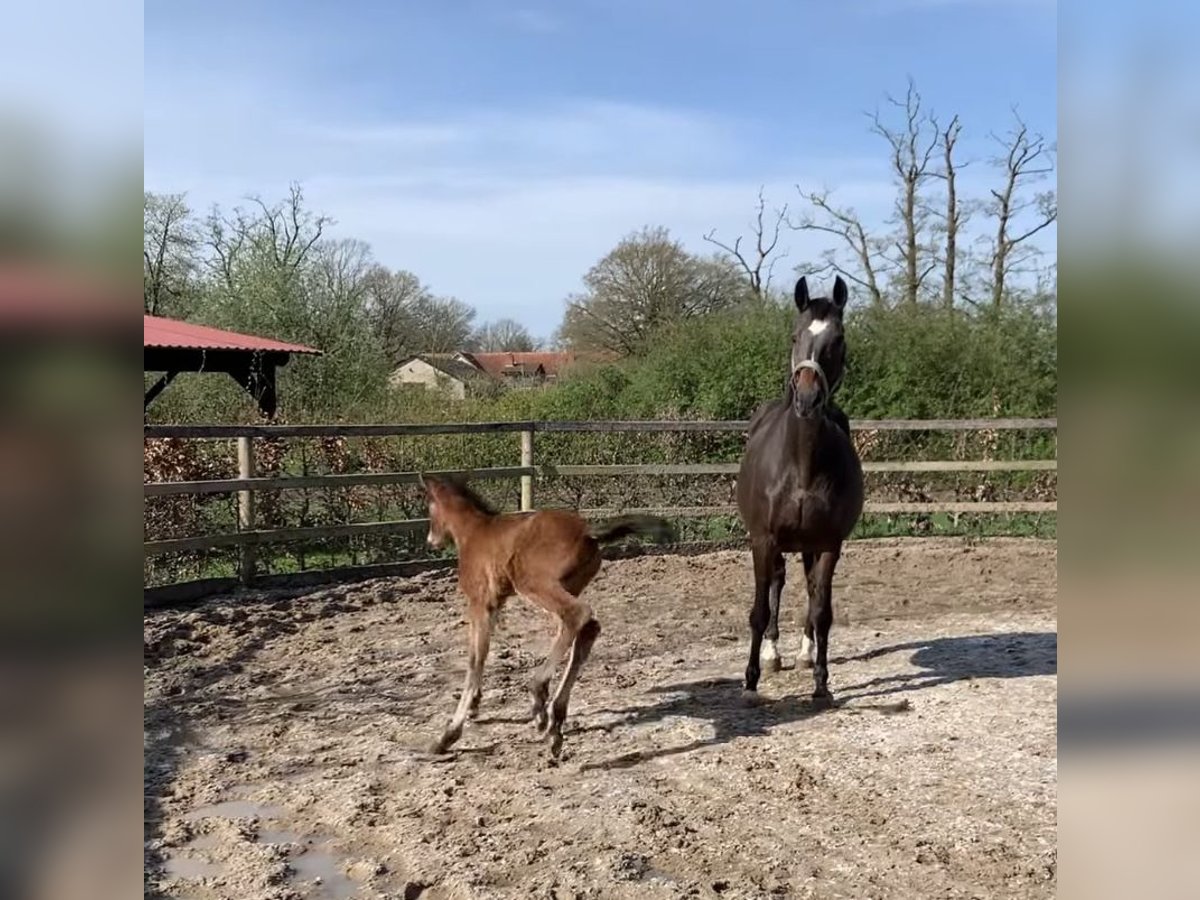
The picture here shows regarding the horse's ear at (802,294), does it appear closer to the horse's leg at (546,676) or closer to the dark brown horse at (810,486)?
the dark brown horse at (810,486)

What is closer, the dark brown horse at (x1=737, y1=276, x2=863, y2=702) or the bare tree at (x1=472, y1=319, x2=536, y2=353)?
the dark brown horse at (x1=737, y1=276, x2=863, y2=702)

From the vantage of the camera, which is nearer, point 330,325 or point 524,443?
point 524,443

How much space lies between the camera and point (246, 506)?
7.86 meters

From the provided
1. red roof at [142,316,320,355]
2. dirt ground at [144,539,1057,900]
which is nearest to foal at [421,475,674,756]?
dirt ground at [144,539,1057,900]

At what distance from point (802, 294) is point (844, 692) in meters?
2.21

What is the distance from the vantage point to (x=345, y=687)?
526 cm

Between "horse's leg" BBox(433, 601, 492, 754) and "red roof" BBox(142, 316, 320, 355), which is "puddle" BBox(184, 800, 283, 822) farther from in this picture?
"red roof" BBox(142, 316, 320, 355)

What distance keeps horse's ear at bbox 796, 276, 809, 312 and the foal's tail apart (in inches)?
49.8

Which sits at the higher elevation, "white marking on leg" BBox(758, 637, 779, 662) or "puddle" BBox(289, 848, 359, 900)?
"white marking on leg" BBox(758, 637, 779, 662)

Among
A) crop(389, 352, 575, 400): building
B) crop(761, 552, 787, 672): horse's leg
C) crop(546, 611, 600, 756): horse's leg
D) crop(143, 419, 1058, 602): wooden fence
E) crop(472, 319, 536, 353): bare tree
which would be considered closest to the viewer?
crop(546, 611, 600, 756): horse's leg

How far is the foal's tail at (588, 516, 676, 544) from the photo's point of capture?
14.5ft

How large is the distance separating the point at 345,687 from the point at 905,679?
319 cm
